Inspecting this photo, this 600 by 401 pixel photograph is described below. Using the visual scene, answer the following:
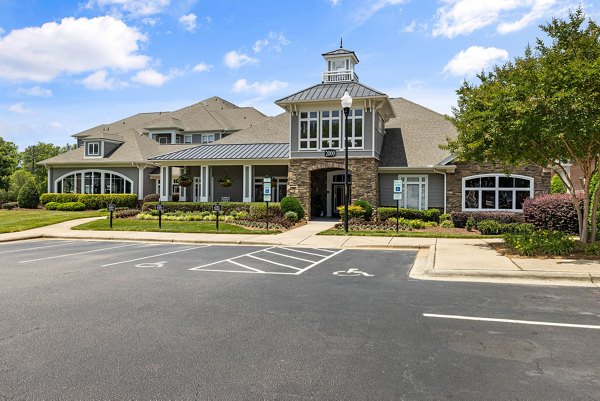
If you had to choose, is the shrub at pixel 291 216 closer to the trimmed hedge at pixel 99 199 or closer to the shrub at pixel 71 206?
the trimmed hedge at pixel 99 199

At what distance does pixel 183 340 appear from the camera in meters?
5.23

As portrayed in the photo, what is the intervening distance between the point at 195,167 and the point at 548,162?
25.3 m

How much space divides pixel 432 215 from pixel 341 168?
5.92 metres

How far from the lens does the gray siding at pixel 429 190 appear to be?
85.0ft

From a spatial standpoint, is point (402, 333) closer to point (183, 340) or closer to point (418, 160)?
point (183, 340)

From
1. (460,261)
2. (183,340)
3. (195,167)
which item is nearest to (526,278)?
(460,261)

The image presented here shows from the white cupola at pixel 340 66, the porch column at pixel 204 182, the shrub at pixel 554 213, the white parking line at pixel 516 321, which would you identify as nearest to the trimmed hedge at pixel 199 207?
the porch column at pixel 204 182

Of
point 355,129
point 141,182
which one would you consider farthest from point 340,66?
point 141,182

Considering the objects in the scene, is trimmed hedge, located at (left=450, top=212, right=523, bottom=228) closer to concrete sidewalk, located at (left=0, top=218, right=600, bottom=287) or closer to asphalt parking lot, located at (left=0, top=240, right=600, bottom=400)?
concrete sidewalk, located at (left=0, top=218, right=600, bottom=287)

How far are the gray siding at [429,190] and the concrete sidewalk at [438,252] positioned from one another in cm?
556

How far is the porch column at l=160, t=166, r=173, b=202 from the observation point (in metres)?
31.9

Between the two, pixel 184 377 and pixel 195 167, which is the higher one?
pixel 195 167

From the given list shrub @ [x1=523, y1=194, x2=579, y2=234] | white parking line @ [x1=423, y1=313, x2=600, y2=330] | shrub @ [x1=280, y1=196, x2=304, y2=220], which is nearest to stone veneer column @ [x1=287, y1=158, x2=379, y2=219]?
shrub @ [x1=280, y1=196, x2=304, y2=220]

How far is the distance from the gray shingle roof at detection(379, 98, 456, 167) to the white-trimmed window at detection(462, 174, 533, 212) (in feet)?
7.83
